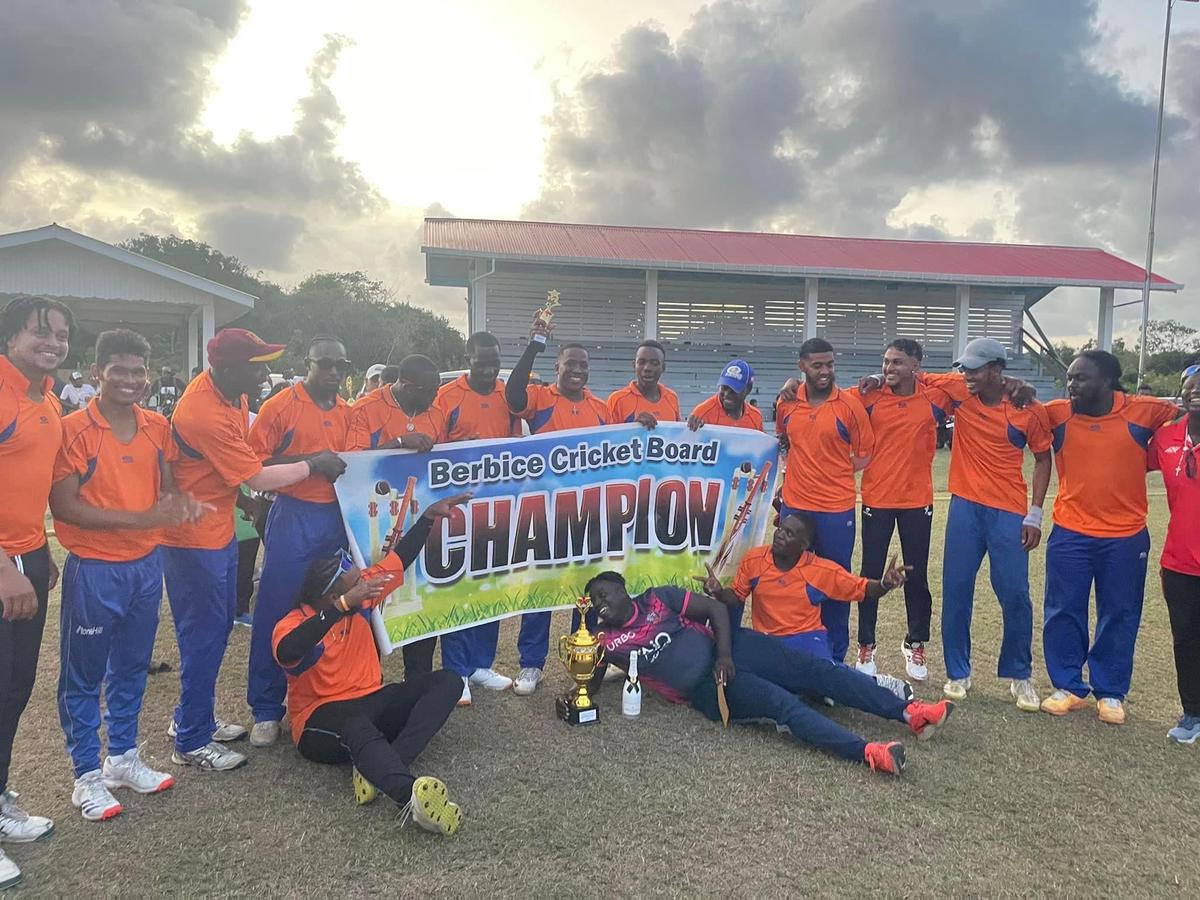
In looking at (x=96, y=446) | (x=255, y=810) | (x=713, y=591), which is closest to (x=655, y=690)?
(x=713, y=591)

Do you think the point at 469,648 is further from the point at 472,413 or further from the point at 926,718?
the point at 926,718

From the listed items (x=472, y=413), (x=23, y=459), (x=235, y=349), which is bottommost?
(x=23, y=459)

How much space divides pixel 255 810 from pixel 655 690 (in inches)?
92.4

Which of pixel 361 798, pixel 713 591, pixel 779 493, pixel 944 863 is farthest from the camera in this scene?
pixel 779 493

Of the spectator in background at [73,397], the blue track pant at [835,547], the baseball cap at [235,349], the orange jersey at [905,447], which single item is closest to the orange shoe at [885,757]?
the blue track pant at [835,547]

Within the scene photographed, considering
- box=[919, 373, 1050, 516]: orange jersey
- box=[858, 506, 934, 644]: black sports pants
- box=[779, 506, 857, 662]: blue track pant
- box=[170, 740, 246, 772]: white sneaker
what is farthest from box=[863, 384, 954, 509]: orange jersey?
box=[170, 740, 246, 772]: white sneaker

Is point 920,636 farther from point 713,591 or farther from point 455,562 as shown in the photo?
point 455,562

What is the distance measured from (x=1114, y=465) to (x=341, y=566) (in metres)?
4.59


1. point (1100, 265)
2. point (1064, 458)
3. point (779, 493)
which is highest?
point (1100, 265)

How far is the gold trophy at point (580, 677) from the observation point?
4617 millimetres

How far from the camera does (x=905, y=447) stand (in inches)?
210

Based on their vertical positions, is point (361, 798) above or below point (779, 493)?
below

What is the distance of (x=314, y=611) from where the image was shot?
13.1ft

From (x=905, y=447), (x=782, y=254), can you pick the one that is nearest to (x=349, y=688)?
(x=905, y=447)
